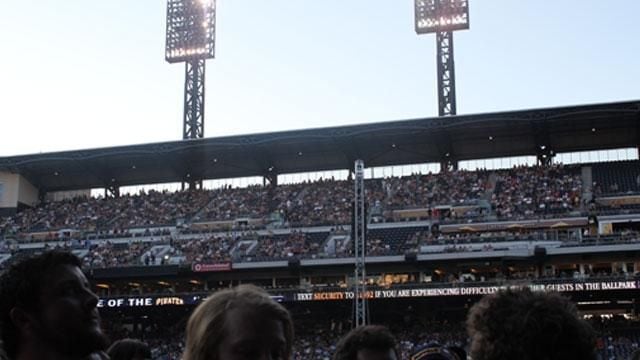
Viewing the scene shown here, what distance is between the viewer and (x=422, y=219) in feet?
154

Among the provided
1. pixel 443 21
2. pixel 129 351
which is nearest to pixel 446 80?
pixel 443 21

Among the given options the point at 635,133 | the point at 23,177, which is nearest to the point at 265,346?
the point at 635,133

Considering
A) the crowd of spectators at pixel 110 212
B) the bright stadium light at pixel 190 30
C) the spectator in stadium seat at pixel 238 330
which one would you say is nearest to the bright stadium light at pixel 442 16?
the bright stadium light at pixel 190 30

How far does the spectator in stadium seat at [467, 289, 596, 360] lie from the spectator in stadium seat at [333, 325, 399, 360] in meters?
2.20

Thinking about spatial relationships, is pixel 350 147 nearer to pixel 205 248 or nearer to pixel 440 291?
pixel 205 248

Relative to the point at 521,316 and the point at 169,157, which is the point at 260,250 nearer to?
the point at 169,157

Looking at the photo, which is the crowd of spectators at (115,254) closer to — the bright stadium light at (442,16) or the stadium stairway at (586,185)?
the bright stadium light at (442,16)

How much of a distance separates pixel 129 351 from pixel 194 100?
54762mm

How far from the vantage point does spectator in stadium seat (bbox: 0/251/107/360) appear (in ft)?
11.2

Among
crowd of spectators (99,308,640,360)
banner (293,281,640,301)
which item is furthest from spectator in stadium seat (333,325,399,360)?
banner (293,281,640,301)

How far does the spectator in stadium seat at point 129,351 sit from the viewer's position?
5398 mm

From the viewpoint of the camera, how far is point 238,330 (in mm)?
2836

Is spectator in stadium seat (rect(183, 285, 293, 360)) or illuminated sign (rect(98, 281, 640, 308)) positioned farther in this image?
illuminated sign (rect(98, 281, 640, 308))

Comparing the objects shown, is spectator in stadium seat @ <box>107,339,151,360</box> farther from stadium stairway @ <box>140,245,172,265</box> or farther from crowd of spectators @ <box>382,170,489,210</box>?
crowd of spectators @ <box>382,170,489,210</box>
